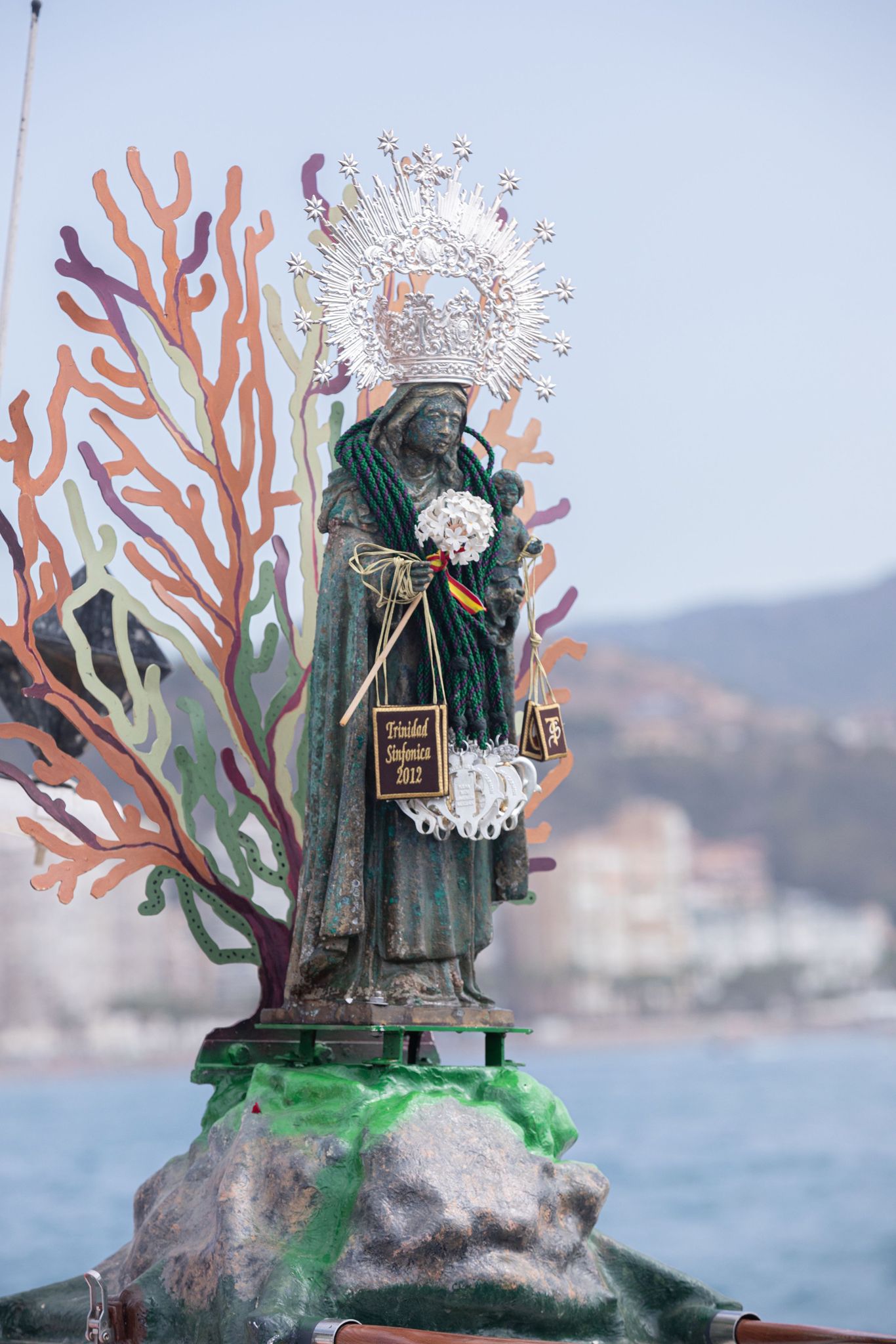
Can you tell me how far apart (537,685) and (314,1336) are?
2.42 meters

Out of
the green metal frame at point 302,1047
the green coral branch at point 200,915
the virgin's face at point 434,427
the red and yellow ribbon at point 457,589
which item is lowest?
the green metal frame at point 302,1047

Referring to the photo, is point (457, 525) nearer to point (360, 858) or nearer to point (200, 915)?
point (360, 858)

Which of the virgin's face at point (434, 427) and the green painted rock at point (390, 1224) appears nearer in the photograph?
the green painted rock at point (390, 1224)

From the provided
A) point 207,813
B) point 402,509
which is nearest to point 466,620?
point 402,509

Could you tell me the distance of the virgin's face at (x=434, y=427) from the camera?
222 inches

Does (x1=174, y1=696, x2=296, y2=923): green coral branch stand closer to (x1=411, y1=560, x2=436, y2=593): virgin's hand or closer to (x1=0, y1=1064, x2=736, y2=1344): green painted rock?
(x1=0, y1=1064, x2=736, y2=1344): green painted rock

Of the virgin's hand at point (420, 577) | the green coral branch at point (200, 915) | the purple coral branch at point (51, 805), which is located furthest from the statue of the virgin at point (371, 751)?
the purple coral branch at point (51, 805)

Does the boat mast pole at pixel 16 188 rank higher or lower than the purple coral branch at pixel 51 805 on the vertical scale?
higher

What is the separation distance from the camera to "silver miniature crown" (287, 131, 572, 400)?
567 cm

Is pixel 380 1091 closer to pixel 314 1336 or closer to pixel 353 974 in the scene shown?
pixel 353 974

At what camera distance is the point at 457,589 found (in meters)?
5.55

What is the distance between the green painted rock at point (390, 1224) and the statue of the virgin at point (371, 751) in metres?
0.32

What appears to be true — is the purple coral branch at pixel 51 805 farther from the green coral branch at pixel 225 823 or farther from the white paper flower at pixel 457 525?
the white paper flower at pixel 457 525

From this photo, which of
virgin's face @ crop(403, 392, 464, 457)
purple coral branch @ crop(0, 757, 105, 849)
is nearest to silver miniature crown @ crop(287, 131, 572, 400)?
virgin's face @ crop(403, 392, 464, 457)
